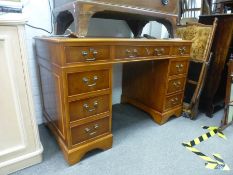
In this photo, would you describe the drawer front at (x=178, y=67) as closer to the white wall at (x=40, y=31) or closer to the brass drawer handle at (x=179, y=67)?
the brass drawer handle at (x=179, y=67)

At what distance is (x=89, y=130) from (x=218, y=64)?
1.46 meters

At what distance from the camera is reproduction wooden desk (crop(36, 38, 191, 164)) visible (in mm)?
1049

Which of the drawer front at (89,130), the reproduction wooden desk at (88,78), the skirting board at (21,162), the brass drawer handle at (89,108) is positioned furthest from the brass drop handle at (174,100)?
the skirting board at (21,162)

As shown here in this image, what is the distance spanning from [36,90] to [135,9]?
3.64 ft

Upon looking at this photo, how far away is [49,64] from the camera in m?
1.20

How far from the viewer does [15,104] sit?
3.51 ft

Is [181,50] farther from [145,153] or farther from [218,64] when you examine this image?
[145,153]

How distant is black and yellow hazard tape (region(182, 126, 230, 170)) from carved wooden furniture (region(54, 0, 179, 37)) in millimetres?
1013

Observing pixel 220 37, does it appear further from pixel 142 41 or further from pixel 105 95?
pixel 105 95

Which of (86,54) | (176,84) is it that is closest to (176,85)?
(176,84)

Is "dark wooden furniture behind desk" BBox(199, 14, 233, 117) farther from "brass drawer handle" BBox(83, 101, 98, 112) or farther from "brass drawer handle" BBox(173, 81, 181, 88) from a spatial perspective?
"brass drawer handle" BBox(83, 101, 98, 112)

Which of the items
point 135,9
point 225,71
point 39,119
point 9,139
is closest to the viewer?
point 9,139

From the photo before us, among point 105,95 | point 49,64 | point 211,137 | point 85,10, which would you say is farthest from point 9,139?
point 211,137

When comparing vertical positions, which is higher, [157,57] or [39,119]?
[157,57]
